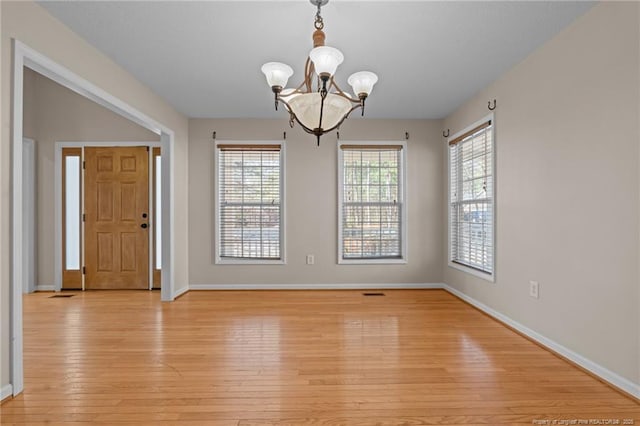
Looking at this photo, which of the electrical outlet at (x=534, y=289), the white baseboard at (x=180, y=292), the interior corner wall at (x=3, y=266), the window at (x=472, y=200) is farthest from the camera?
the white baseboard at (x=180, y=292)

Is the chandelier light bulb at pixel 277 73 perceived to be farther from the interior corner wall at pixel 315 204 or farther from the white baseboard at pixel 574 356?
the white baseboard at pixel 574 356

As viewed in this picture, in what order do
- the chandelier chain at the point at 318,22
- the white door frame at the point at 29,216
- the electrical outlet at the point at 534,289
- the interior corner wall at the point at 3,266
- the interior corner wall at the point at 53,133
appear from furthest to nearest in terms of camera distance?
1. the interior corner wall at the point at 53,133
2. the white door frame at the point at 29,216
3. the electrical outlet at the point at 534,289
4. the chandelier chain at the point at 318,22
5. the interior corner wall at the point at 3,266

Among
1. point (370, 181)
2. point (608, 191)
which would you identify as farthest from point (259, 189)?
point (608, 191)

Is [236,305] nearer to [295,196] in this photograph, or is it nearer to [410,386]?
[295,196]

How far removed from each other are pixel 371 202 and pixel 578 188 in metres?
2.96

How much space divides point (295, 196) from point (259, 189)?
0.53 metres

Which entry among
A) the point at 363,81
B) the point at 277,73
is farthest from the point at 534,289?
the point at 277,73

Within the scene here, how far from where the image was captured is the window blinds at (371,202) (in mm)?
5340

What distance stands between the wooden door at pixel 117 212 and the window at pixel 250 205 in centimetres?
115

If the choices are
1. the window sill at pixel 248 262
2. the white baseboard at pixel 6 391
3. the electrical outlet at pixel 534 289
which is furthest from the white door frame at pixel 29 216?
the electrical outlet at pixel 534 289

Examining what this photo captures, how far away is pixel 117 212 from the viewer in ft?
17.5

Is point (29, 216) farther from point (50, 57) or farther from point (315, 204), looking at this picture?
point (315, 204)

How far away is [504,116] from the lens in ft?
11.9

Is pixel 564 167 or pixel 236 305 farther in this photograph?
pixel 236 305
